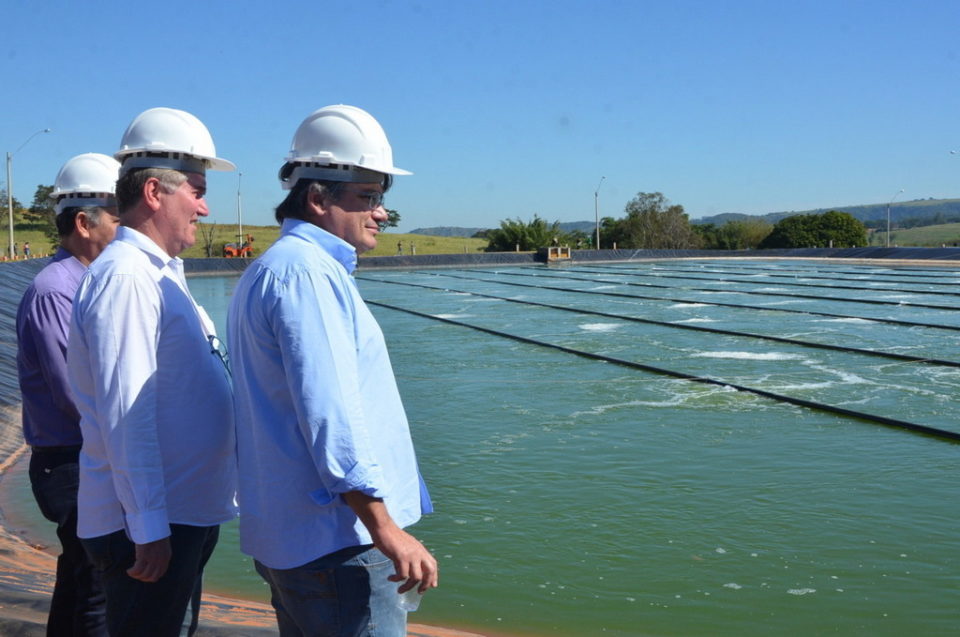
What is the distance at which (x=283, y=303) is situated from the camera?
1572 millimetres

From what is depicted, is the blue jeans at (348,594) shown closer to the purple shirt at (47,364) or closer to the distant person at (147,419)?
the distant person at (147,419)

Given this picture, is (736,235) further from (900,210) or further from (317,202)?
(900,210)

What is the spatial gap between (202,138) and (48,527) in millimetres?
3601

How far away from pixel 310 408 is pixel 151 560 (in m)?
0.52

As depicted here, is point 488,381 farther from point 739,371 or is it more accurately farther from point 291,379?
point 291,379

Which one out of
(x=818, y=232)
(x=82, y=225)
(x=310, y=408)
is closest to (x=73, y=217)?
(x=82, y=225)

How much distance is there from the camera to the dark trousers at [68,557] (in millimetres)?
2217

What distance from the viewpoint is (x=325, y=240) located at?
1.71m

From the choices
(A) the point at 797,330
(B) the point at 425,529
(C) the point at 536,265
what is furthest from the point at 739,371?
(C) the point at 536,265

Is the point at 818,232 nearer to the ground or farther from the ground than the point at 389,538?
farther from the ground

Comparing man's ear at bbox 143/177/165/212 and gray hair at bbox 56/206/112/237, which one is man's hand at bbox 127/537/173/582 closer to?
man's ear at bbox 143/177/165/212

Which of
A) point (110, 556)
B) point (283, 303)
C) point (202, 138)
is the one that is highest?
point (202, 138)

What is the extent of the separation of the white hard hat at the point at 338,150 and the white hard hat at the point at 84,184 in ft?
3.08

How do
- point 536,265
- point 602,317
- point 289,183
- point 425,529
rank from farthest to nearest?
point 536,265, point 602,317, point 425,529, point 289,183
